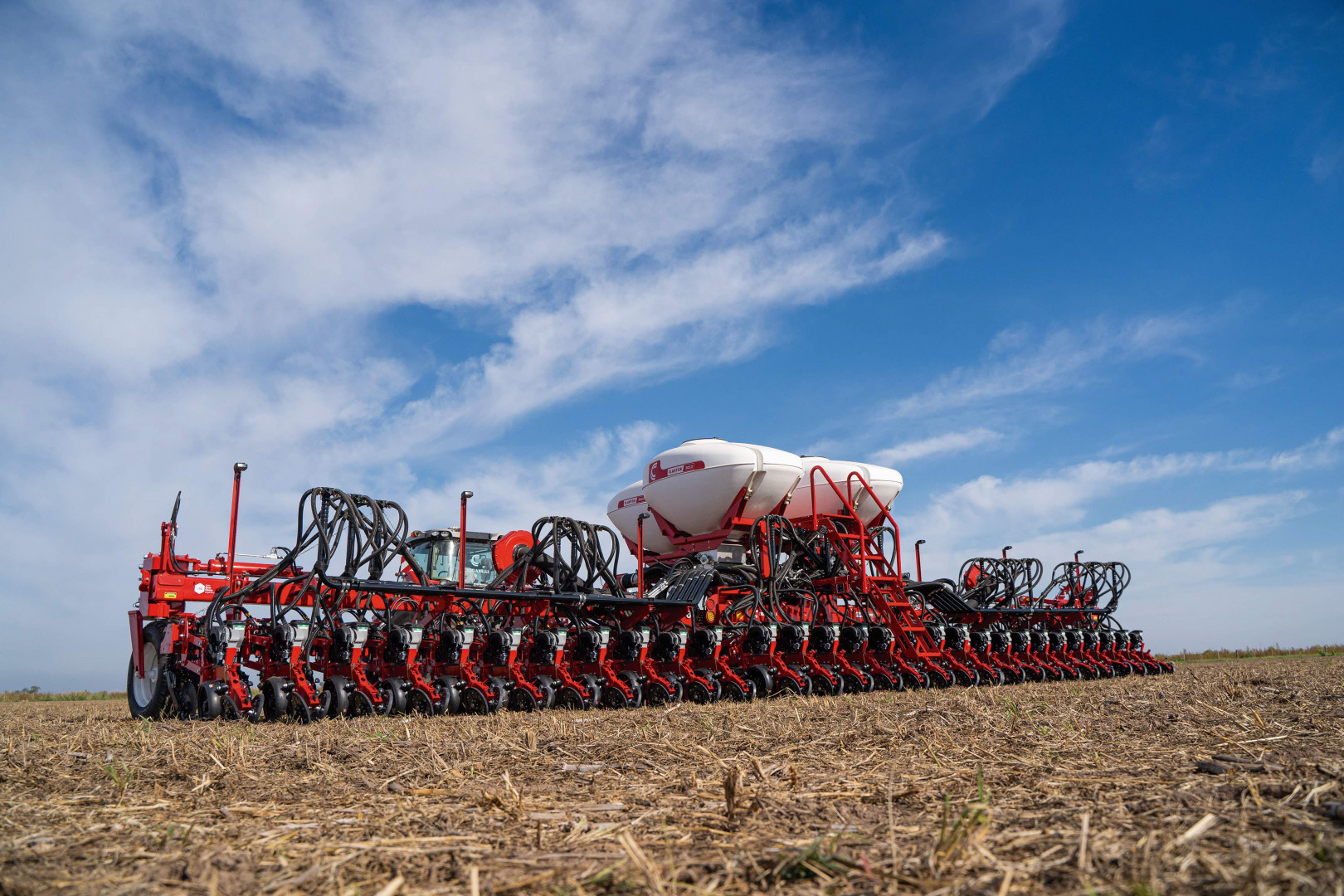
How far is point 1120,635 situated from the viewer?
52.2 feet

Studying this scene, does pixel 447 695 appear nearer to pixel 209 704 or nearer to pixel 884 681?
pixel 209 704

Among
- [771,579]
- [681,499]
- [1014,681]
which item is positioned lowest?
[1014,681]

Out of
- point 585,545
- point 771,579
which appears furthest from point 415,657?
point 771,579

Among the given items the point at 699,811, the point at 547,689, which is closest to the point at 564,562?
the point at 547,689

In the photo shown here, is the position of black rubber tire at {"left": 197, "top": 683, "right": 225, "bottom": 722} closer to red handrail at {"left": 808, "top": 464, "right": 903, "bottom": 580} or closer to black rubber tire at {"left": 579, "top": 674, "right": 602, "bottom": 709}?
black rubber tire at {"left": 579, "top": 674, "right": 602, "bottom": 709}

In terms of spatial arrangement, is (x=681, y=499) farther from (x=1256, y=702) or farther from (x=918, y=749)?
(x=918, y=749)

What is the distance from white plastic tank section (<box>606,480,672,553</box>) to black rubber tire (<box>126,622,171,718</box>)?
23.8 feet

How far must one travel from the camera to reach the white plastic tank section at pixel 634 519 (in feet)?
47.6

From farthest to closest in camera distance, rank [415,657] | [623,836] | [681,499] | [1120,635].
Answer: [1120,635]
[681,499]
[415,657]
[623,836]

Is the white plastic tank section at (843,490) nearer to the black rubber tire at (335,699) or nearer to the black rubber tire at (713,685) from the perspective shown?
the black rubber tire at (713,685)

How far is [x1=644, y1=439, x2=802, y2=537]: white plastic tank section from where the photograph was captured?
12812mm

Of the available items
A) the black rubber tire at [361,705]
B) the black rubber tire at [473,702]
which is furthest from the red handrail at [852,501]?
the black rubber tire at [361,705]

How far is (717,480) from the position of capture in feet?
42.1

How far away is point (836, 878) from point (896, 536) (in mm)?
11156
